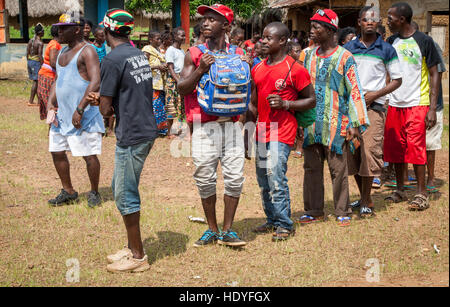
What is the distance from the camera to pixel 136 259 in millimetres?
4465

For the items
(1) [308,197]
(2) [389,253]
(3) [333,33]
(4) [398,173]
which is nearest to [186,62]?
(3) [333,33]

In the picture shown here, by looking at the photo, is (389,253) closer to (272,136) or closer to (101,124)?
(272,136)

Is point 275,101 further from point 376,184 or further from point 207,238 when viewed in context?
point 376,184

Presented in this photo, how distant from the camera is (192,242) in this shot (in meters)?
5.16

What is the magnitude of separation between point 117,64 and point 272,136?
1591 mm

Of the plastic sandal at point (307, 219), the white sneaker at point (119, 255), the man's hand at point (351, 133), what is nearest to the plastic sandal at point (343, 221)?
the plastic sandal at point (307, 219)

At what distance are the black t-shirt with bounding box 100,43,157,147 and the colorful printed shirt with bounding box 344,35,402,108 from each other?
261 cm

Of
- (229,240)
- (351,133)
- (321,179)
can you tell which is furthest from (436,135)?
(229,240)

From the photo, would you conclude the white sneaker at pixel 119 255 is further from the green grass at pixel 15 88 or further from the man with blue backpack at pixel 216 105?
the green grass at pixel 15 88

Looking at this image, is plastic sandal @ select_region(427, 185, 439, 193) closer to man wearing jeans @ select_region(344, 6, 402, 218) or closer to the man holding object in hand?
man wearing jeans @ select_region(344, 6, 402, 218)

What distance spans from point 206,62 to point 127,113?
763mm

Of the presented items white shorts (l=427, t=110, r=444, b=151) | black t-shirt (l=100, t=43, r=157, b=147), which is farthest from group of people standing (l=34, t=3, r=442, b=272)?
white shorts (l=427, t=110, r=444, b=151)

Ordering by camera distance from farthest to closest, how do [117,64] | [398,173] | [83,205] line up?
[398,173], [83,205], [117,64]

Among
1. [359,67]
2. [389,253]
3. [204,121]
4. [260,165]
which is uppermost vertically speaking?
[359,67]
